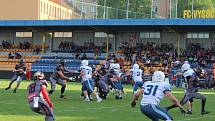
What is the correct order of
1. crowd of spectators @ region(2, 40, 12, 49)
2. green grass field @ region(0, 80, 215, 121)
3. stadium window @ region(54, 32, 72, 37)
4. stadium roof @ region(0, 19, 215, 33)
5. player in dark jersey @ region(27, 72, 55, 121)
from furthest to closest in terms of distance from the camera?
crowd of spectators @ region(2, 40, 12, 49) → stadium window @ region(54, 32, 72, 37) → stadium roof @ region(0, 19, 215, 33) → green grass field @ region(0, 80, 215, 121) → player in dark jersey @ region(27, 72, 55, 121)

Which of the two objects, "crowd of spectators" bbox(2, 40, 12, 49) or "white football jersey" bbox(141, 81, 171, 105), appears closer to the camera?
"white football jersey" bbox(141, 81, 171, 105)

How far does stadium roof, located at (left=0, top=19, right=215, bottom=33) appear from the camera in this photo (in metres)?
54.0

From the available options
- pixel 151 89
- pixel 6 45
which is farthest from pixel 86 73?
pixel 6 45

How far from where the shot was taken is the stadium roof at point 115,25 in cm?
5397

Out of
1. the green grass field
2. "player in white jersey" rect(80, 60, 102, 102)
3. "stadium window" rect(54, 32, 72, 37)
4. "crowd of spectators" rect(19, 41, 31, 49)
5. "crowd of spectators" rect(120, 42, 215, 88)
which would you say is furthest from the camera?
"stadium window" rect(54, 32, 72, 37)

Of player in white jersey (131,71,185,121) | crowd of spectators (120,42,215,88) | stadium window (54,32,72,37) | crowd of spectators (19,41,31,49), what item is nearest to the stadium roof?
stadium window (54,32,72,37)

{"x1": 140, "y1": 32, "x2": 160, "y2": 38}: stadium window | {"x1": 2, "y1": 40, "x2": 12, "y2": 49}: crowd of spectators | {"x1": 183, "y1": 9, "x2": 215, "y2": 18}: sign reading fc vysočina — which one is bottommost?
{"x1": 2, "y1": 40, "x2": 12, "y2": 49}: crowd of spectators

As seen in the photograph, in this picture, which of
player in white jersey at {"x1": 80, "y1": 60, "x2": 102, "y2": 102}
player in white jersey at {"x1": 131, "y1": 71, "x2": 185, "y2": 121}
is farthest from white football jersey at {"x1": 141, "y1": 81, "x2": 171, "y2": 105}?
player in white jersey at {"x1": 80, "y1": 60, "x2": 102, "y2": 102}

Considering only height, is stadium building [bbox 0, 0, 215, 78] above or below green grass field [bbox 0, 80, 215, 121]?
above

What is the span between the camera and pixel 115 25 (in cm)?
5731

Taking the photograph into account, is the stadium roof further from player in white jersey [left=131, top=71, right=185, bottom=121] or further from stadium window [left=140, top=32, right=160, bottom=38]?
player in white jersey [left=131, top=71, right=185, bottom=121]

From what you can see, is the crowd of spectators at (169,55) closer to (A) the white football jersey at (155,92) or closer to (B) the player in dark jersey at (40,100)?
(B) the player in dark jersey at (40,100)

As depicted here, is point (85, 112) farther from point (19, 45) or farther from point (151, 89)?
point (19, 45)

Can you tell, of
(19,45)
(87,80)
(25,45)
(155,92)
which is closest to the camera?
(155,92)
